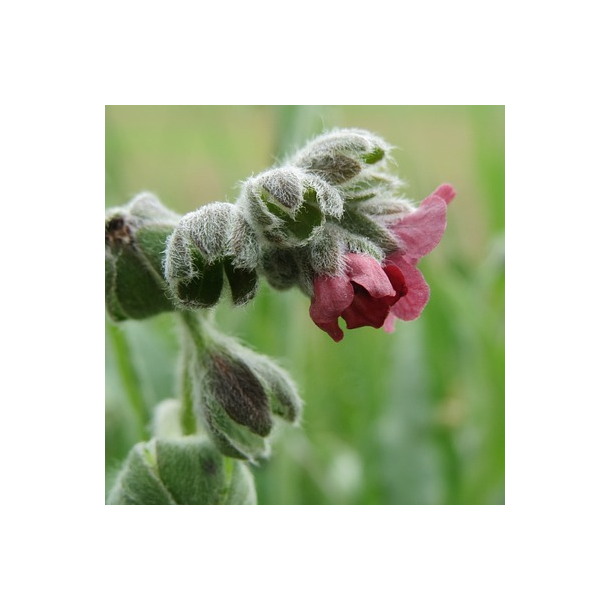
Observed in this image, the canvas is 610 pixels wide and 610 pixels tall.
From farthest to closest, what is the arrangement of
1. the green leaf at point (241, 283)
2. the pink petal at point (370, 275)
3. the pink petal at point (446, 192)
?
1. the pink petal at point (446, 192)
2. the green leaf at point (241, 283)
3. the pink petal at point (370, 275)

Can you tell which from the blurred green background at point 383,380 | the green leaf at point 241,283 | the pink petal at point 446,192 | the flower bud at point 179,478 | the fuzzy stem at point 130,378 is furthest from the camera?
the blurred green background at point 383,380

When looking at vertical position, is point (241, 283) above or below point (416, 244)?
below

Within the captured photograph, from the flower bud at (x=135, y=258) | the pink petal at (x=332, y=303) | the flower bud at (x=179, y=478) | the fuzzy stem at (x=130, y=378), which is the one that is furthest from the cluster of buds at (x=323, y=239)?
the fuzzy stem at (x=130, y=378)

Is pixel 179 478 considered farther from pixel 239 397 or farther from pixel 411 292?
pixel 411 292

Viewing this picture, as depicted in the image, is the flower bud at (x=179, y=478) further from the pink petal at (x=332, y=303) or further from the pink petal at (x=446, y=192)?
the pink petal at (x=446, y=192)

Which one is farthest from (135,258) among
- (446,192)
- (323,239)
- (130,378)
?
(446,192)

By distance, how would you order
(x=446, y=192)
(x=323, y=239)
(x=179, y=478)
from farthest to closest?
(x=179, y=478) < (x=446, y=192) < (x=323, y=239)

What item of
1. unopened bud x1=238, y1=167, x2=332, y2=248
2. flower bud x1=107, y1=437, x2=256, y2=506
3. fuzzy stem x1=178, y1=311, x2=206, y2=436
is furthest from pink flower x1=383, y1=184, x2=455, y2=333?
flower bud x1=107, y1=437, x2=256, y2=506
